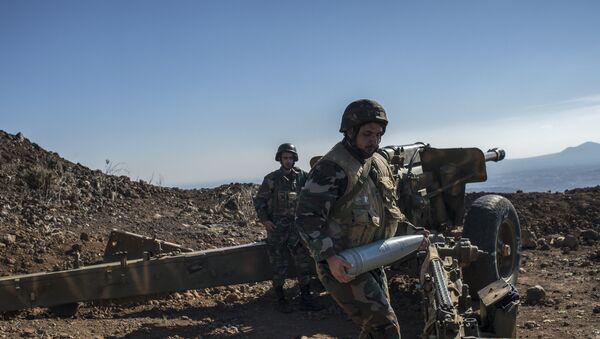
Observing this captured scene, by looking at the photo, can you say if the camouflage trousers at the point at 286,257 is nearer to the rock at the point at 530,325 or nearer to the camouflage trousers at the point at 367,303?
the rock at the point at 530,325

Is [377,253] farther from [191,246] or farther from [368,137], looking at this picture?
[191,246]

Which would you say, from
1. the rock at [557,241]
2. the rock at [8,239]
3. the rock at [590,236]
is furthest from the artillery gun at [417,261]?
the rock at [590,236]

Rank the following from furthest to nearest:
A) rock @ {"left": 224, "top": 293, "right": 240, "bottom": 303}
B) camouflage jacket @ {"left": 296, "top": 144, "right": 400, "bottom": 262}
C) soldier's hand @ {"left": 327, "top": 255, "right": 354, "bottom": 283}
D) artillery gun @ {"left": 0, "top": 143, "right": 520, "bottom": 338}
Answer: rock @ {"left": 224, "top": 293, "right": 240, "bottom": 303} < artillery gun @ {"left": 0, "top": 143, "right": 520, "bottom": 338} < camouflage jacket @ {"left": 296, "top": 144, "right": 400, "bottom": 262} < soldier's hand @ {"left": 327, "top": 255, "right": 354, "bottom": 283}

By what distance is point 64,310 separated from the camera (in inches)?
213

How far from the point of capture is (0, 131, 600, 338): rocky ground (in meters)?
5.37

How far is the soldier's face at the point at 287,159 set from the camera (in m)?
6.57

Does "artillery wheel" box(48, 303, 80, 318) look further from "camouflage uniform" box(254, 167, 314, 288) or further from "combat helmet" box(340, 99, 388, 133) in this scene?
"combat helmet" box(340, 99, 388, 133)

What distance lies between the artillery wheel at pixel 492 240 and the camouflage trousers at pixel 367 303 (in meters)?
2.54

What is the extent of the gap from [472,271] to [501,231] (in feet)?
3.69

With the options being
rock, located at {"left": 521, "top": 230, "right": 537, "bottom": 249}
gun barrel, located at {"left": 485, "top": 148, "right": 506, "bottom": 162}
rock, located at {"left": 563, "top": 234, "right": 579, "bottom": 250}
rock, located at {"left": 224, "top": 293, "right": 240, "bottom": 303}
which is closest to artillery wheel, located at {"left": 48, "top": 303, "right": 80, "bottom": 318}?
rock, located at {"left": 224, "top": 293, "right": 240, "bottom": 303}

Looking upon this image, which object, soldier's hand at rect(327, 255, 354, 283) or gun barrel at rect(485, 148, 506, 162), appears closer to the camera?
soldier's hand at rect(327, 255, 354, 283)

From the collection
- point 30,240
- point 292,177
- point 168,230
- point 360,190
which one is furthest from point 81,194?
point 360,190

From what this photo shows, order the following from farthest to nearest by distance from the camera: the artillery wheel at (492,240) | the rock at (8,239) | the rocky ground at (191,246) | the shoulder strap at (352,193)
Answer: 1. the rock at (8,239)
2. the artillery wheel at (492,240)
3. the rocky ground at (191,246)
4. the shoulder strap at (352,193)

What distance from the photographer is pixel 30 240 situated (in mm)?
7023
